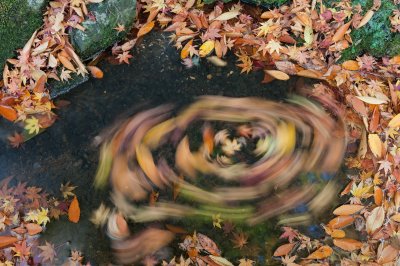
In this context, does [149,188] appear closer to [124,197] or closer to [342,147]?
[124,197]

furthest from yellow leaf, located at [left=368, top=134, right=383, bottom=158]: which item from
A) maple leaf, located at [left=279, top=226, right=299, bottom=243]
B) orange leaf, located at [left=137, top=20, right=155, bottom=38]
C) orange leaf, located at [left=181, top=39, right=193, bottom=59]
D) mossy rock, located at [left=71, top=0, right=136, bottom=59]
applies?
mossy rock, located at [left=71, top=0, right=136, bottom=59]

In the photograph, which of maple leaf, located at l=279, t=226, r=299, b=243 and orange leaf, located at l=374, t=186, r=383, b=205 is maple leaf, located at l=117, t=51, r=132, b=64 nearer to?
maple leaf, located at l=279, t=226, r=299, b=243

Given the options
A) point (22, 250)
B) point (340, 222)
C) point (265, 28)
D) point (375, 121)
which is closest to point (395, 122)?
point (375, 121)

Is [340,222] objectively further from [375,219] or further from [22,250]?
[22,250]

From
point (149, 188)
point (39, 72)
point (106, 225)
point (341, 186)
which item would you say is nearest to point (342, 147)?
point (341, 186)

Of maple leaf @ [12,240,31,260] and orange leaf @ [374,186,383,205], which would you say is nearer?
maple leaf @ [12,240,31,260]

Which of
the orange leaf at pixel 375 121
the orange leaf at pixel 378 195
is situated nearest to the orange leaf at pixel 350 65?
the orange leaf at pixel 375 121
